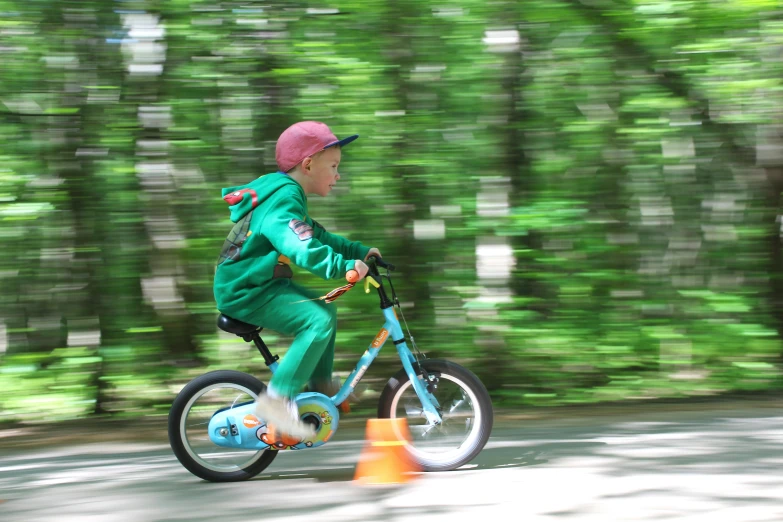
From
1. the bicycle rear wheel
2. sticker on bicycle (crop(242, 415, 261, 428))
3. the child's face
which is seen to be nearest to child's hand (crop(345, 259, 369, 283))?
the child's face

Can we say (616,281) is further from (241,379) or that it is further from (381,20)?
(241,379)

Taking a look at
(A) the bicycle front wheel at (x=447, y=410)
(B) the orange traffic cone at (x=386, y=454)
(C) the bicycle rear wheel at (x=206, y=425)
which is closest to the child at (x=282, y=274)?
(C) the bicycle rear wheel at (x=206, y=425)

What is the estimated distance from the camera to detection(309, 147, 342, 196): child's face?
480 centimetres

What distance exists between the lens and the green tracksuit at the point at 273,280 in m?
4.52

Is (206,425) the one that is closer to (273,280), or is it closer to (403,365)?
(273,280)

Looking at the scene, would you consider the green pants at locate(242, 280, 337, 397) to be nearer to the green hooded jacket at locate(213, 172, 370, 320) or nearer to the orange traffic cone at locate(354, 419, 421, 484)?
the green hooded jacket at locate(213, 172, 370, 320)

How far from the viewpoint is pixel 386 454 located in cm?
470

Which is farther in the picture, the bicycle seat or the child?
the bicycle seat

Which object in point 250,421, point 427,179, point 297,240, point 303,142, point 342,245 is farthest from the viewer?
point 427,179

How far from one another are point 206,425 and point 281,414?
448 mm

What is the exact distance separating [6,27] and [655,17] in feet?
15.0

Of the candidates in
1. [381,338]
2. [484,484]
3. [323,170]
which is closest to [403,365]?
[381,338]

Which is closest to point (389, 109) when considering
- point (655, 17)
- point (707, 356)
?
point (655, 17)

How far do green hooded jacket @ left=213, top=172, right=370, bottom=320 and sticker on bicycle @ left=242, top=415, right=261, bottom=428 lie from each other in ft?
1.68
